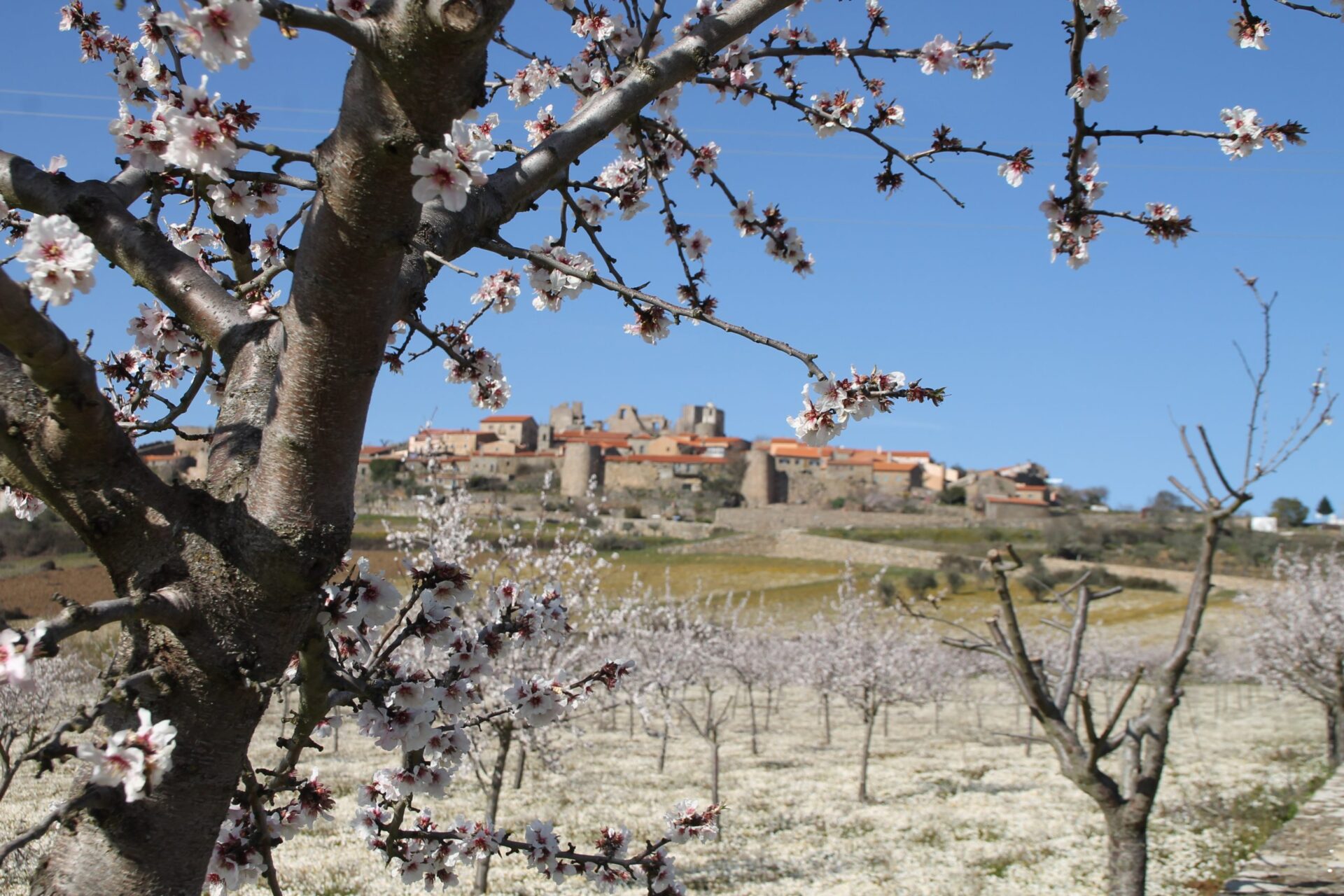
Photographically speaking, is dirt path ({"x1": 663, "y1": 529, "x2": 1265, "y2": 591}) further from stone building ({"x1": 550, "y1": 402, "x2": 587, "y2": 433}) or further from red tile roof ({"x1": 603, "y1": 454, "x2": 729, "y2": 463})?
stone building ({"x1": 550, "y1": 402, "x2": 587, "y2": 433})

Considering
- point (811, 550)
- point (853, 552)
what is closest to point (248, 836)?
point (853, 552)

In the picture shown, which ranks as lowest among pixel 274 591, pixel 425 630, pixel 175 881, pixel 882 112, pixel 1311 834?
pixel 1311 834

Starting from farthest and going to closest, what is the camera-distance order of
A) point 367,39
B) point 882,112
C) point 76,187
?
1. point 882,112
2. point 76,187
3. point 367,39

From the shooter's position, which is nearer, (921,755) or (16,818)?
(16,818)

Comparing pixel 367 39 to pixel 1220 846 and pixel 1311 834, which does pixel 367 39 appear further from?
pixel 1220 846

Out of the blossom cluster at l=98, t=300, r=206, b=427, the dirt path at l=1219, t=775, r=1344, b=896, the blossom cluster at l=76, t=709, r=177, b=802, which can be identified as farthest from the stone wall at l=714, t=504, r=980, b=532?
the blossom cluster at l=76, t=709, r=177, b=802

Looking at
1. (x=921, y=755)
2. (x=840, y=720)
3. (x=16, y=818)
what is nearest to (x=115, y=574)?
(x=16, y=818)

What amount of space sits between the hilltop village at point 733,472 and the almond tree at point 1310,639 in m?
61.7

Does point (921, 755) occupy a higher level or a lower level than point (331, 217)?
lower

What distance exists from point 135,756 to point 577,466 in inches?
3531

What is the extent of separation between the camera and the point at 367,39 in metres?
1.45

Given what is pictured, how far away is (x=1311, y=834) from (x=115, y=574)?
931 centimetres

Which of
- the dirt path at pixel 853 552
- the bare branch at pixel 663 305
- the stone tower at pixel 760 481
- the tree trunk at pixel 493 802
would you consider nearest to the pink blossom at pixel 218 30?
the bare branch at pixel 663 305

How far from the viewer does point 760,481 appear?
91.0 m
